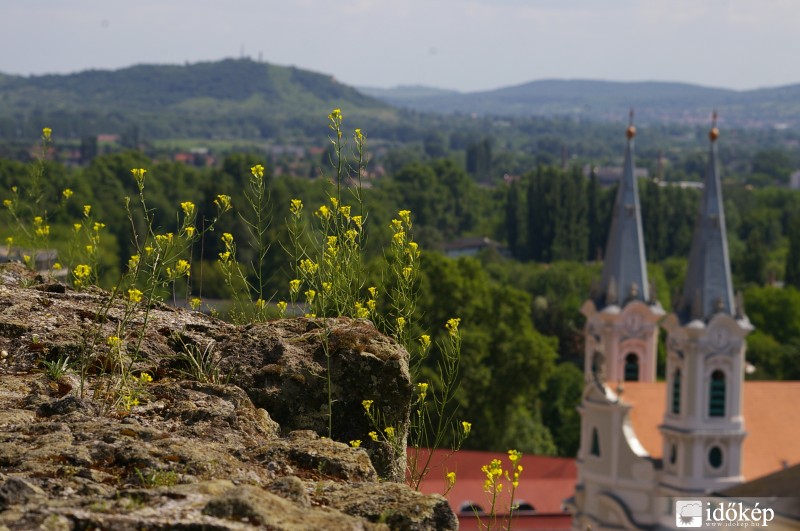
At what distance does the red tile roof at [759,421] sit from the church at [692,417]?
3 centimetres

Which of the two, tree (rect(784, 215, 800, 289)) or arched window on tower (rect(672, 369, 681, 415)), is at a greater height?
arched window on tower (rect(672, 369, 681, 415))

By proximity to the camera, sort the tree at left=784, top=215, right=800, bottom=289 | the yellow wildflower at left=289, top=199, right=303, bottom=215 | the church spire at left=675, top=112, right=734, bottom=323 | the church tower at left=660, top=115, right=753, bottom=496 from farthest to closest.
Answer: the tree at left=784, top=215, right=800, bottom=289 < the church spire at left=675, top=112, right=734, bottom=323 < the church tower at left=660, top=115, right=753, bottom=496 < the yellow wildflower at left=289, top=199, right=303, bottom=215

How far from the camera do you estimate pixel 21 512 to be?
4434mm

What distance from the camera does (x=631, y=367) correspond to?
51.2m

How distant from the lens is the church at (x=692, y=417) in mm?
45875

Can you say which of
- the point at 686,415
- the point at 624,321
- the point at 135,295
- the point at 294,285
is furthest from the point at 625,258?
the point at 135,295

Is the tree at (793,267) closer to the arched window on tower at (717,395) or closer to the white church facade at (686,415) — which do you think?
the white church facade at (686,415)

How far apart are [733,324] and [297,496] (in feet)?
138

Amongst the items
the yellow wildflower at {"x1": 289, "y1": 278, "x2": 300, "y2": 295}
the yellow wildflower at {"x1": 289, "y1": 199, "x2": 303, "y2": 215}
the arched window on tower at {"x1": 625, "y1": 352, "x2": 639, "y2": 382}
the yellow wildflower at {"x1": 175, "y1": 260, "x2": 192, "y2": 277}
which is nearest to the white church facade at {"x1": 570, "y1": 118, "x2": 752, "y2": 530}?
the arched window on tower at {"x1": 625, "y1": 352, "x2": 639, "y2": 382}

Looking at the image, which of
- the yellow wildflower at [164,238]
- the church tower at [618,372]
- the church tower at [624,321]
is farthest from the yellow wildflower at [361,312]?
the church tower at [624,321]

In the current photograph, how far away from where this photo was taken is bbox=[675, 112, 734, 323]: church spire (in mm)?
46375

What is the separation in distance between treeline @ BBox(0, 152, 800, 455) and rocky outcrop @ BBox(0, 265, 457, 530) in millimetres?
1306

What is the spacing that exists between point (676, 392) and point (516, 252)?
75.5 metres

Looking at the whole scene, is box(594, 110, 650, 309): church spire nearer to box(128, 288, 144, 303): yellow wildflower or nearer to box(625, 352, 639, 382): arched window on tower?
box(625, 352, 639, 382): arched window on tower
